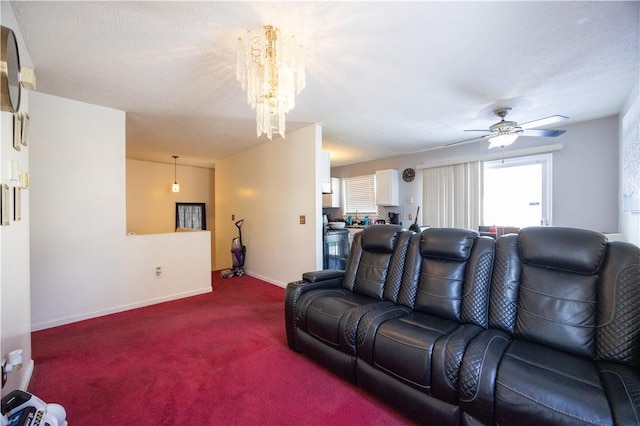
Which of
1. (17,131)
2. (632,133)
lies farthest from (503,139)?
(17,131)

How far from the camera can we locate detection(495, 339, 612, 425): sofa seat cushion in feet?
3.56

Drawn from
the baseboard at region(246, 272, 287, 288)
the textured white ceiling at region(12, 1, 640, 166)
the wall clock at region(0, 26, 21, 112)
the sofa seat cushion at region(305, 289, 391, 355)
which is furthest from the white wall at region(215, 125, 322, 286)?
the wall clock at region(0, 26, 21, 112)

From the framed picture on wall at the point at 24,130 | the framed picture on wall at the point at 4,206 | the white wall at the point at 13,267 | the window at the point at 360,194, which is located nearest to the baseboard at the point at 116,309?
the white wall at the point at 13,267

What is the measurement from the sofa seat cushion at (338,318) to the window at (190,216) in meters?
5.65

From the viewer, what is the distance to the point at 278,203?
14.9 ft

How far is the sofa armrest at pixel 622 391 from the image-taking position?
3.30 feet

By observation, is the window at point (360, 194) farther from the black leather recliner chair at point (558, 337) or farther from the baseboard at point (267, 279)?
the black leather recliner chair at point (558, 337)

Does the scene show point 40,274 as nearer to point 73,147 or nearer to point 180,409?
point 73,147

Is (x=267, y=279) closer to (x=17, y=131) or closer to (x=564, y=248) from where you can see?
(x=17, y=131)

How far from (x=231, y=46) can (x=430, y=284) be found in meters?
2.36

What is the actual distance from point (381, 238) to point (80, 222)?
3.31m

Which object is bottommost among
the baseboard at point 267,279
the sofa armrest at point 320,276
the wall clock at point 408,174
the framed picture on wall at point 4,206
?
the baseboard at point 267,279

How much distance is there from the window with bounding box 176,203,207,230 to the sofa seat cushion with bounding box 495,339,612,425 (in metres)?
6.96

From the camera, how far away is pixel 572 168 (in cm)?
380
